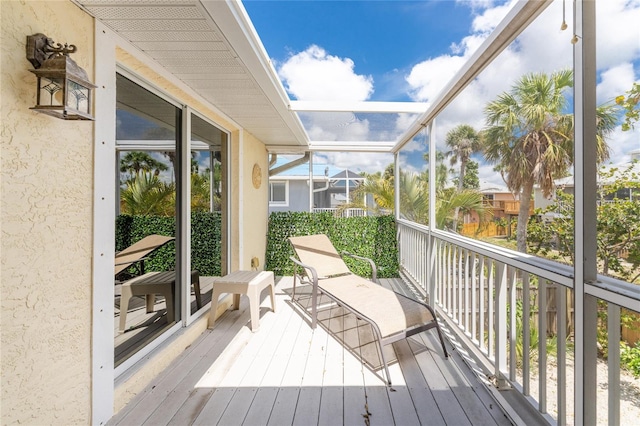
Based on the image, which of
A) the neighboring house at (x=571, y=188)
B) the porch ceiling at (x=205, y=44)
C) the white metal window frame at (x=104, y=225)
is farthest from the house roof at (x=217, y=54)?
the neighboring house at (x=571, y=188)

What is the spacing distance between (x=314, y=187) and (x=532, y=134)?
8.61 m

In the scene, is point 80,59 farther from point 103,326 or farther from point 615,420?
point 615,420

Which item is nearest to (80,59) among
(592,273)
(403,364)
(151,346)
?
(151,346)

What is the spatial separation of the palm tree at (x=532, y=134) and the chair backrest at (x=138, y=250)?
2.99m

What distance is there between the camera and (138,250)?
253 cm

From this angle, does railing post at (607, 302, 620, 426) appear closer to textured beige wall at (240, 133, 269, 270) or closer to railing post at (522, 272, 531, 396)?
railing post at (522, 272, 531, 396)

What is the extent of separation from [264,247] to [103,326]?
401 cm

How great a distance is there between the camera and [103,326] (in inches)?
76.2

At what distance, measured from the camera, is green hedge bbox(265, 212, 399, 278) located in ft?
20.0

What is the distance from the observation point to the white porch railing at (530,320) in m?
1.31

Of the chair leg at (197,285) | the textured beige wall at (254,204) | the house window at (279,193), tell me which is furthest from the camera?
the house window at (279,193)

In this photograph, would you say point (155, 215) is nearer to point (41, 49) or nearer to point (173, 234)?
point (173, 234)

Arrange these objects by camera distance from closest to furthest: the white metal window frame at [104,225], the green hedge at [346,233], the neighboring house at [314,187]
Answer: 1. the white metal window frame at [104,225]
2. the green hedge at [346,233]
3. the neighboring house at [314,187]

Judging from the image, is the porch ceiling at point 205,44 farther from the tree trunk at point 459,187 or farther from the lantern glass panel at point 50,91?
the tree trunk at point 459,187
